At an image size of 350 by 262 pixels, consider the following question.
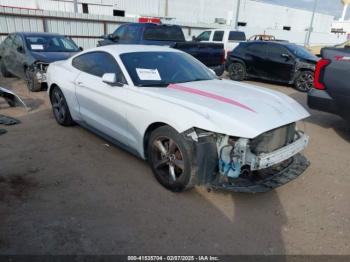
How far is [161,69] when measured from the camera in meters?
4.25

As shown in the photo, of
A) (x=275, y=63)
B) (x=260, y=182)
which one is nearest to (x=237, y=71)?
(x=275, y=63)

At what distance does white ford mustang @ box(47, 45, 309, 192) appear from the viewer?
313 centimetres

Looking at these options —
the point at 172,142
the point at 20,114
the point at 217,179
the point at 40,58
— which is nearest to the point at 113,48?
the point at 172,142

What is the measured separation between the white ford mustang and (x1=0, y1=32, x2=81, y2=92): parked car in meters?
4.02

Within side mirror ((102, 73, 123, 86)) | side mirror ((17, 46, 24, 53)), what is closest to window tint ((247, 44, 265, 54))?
side mirror ((17, 46, 24, 53))

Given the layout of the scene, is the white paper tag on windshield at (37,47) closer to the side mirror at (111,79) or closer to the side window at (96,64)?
the side window at (96,64)

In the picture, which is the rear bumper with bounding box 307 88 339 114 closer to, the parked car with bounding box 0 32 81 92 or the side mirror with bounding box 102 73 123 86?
the side mirror with bounding box 102 73 123 86

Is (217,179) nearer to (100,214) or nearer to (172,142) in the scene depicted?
(172,142)

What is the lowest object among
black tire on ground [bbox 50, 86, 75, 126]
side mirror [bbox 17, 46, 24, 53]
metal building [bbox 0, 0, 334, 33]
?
black tire on ground [bbox 50, 86, 75, 126]

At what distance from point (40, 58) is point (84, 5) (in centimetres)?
1905

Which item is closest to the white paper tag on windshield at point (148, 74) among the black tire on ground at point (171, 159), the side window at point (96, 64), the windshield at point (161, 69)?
the windshield at point (161, 69)

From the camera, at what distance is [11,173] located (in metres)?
3.96

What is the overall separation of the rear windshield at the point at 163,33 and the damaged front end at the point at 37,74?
347 cm

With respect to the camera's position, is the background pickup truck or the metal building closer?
the background pickup truck
